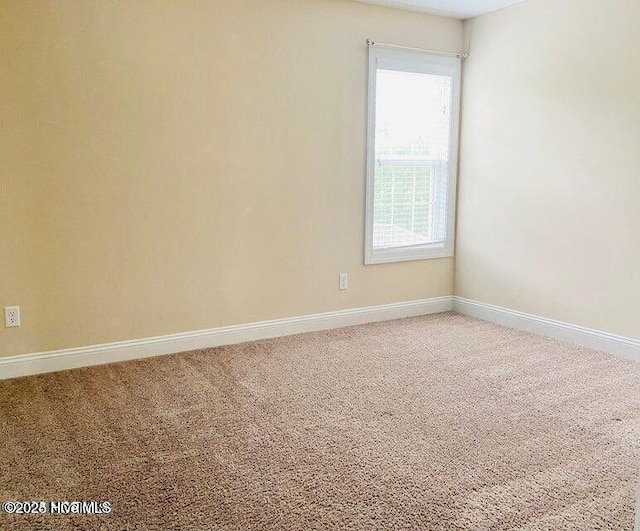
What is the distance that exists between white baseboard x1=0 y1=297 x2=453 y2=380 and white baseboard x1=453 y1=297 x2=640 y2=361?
0.27 m

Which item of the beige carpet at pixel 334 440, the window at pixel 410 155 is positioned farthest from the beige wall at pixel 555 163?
the beige carpet at pixel 334 440

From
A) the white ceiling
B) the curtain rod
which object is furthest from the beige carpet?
the white ceiling

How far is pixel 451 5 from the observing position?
14.2 ft

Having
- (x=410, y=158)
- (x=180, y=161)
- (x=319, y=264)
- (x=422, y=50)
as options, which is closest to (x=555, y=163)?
(x=410, y=158)

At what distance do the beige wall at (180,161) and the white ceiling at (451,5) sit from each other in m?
0.08

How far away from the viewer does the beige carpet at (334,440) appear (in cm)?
204

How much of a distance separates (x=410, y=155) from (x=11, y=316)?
10.0 feet

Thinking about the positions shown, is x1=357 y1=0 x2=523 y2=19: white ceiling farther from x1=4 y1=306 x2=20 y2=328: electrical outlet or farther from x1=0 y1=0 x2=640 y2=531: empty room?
x1=4 y1=306 x2=20 y2=328: electrical outlet

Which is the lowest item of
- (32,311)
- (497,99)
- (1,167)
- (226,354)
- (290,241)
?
(226,354)

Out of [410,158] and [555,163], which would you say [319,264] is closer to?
[410,158]

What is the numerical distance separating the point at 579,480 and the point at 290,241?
2.51m

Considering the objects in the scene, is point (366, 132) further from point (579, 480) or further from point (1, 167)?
point (579, 480)

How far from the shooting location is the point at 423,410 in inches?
115

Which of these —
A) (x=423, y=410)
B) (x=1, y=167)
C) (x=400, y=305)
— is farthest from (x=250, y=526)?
(x=400, y=305)
